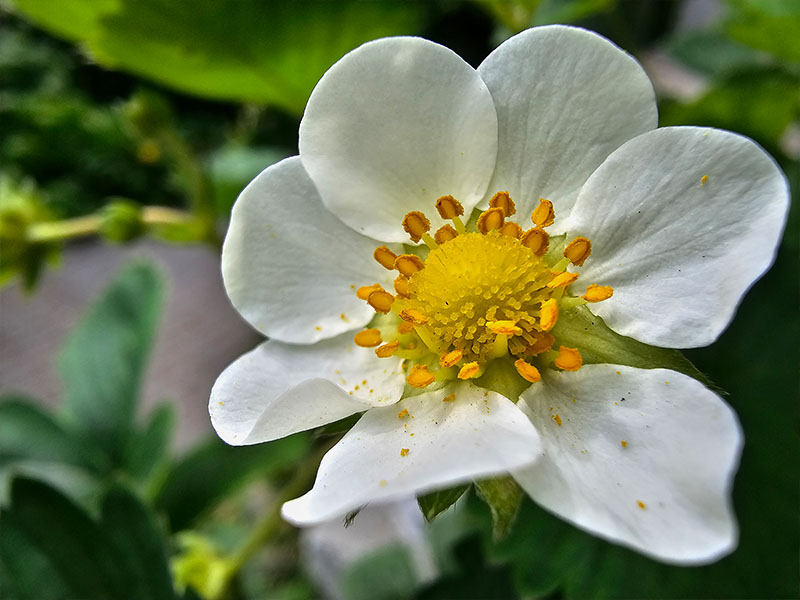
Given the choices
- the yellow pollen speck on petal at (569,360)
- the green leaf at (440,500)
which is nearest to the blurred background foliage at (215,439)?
the green leaf at (440,500)

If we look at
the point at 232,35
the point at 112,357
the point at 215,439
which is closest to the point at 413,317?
the point at 232,35

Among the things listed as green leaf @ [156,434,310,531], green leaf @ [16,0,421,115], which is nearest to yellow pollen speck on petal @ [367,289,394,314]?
green leaf @ [16,0,421,115]

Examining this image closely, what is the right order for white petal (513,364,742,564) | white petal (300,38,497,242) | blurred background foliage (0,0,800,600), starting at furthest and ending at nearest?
blurred background foliage (0,0,800,600), white petal (300,38,497,242), white petal (513,364,742,564)

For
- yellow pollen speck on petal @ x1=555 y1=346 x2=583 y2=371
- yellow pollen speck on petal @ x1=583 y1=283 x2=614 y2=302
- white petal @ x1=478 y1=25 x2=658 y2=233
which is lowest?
yellow pollen speck on petal @ x1=555 y1=346 x2=583 y2=371

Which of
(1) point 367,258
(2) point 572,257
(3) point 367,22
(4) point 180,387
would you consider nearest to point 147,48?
(3) point 367,22

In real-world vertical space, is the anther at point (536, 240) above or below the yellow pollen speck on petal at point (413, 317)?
above

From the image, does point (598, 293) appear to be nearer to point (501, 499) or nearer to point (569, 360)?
point (569, 360)

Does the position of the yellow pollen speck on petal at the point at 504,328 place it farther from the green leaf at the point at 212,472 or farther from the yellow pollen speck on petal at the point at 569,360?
the green leaf at the point at 212,472

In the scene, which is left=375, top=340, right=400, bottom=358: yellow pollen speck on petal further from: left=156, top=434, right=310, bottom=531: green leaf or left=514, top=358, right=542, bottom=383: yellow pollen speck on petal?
left=156, top=434, right=310, bottom=531: green leaf
